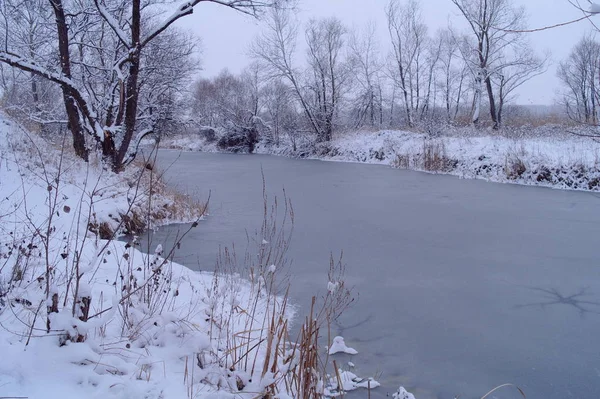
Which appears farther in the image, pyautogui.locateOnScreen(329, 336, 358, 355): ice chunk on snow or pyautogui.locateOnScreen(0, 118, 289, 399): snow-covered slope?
pyautogui.locateOnScreen(329, 336, 358, 355): ice chunk on snow

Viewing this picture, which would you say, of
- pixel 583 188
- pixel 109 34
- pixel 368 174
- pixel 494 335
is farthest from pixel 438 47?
pixel 494 335

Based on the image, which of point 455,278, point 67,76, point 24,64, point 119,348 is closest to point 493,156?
point 455,278

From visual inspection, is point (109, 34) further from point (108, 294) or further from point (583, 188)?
point (583, 188)

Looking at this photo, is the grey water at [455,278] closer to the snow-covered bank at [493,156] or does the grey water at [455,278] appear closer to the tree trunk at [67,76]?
the snow-covered bank at [493,156]

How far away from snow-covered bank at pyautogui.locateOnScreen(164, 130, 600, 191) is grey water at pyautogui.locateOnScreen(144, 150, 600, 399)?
1248 mm

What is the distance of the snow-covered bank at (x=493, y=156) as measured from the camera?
494 inches

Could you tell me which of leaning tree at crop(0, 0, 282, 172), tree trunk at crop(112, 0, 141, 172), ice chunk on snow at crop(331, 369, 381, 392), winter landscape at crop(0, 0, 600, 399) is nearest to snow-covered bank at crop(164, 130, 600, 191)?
winter landscape at crop(0, 0, 600, 399)

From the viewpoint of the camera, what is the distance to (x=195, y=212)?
9.30 meters

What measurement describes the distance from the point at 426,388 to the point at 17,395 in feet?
8.64

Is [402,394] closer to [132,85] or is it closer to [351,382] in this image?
[351,382]

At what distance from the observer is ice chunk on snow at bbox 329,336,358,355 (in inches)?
143

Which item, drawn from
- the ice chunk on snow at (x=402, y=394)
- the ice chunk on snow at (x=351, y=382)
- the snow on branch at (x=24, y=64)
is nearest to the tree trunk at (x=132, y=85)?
the snow on branch at (x=24, y=64)

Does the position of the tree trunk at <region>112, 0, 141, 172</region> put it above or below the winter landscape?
above

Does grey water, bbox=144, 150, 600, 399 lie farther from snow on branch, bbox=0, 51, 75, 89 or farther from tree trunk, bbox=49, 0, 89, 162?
snow on branch, bbox=0, 51, 75, 89
